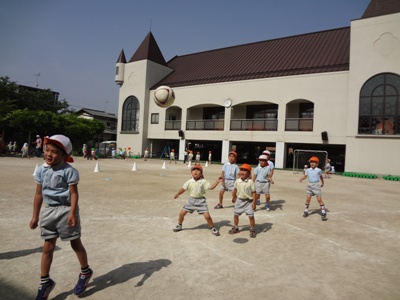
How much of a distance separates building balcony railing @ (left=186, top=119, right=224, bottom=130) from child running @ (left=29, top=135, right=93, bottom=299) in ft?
89.1

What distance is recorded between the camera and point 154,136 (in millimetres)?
34312

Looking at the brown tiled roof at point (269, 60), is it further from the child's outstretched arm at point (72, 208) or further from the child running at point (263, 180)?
the child's outstretched arm at point (72, 208)

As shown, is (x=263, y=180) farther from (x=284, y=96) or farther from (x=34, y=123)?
(x=34, y=123)

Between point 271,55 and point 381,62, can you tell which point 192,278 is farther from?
point 271,55

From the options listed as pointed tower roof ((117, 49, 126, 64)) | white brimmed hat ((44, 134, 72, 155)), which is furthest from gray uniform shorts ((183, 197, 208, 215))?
pointed tower roof ((117, 49, 126, 64))

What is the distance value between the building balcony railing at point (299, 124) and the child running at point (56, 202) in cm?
2426

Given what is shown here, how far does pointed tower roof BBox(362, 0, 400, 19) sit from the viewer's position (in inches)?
819

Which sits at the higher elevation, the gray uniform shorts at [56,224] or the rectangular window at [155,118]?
the rectangular window at [155,118]

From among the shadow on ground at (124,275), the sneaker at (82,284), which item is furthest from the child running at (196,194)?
the sneaker at (82,284)

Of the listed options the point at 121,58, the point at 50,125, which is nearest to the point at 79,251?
the point at 50,125

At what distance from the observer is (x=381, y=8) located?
21484mm

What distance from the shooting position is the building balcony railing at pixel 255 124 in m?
26.7

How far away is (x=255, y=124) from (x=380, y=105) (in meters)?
10.5

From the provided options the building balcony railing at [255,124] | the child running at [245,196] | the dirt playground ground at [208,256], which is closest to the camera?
the dirt playground ground at [208,256]
